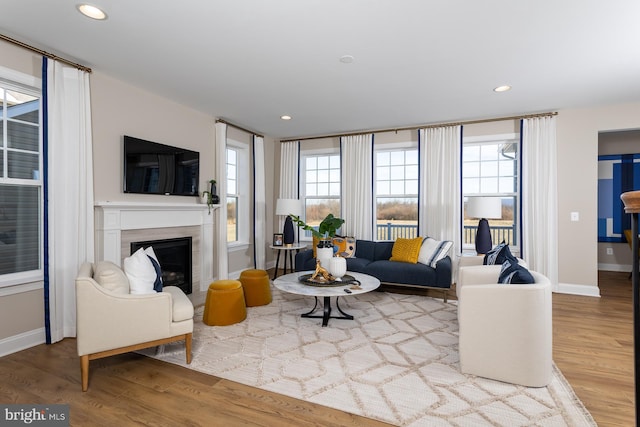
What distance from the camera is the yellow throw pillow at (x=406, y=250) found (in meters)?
4.73

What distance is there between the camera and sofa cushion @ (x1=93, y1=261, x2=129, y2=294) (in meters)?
2.32

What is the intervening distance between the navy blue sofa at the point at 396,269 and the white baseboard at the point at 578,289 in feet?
5.73

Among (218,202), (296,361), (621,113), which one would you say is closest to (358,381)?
(296,361)

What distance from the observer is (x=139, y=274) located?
2.56 metres

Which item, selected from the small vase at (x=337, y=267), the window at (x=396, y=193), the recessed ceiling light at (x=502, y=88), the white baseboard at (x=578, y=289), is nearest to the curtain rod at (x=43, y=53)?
the small vase at (x=337, y=267)

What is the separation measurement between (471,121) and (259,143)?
3546mm

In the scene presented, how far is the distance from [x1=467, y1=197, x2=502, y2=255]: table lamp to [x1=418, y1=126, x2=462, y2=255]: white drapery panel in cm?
70

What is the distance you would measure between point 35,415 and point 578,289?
235 inches

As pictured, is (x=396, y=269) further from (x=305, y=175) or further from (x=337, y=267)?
(x=305, y=175)

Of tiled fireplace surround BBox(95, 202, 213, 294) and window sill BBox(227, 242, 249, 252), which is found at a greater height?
tiled fireplace surround BBox(95, 202, 213, 294)

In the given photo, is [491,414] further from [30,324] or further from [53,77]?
[53,77]

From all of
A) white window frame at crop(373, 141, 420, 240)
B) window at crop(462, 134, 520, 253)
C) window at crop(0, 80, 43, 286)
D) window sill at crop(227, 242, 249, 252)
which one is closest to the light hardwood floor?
window at crop(0, 80, 43, 286)

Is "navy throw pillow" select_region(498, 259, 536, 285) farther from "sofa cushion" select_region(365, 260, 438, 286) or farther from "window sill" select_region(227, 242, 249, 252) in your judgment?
"window sill" select_region(227, 242, 249, 252)

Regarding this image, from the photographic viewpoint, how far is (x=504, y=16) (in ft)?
7.88
